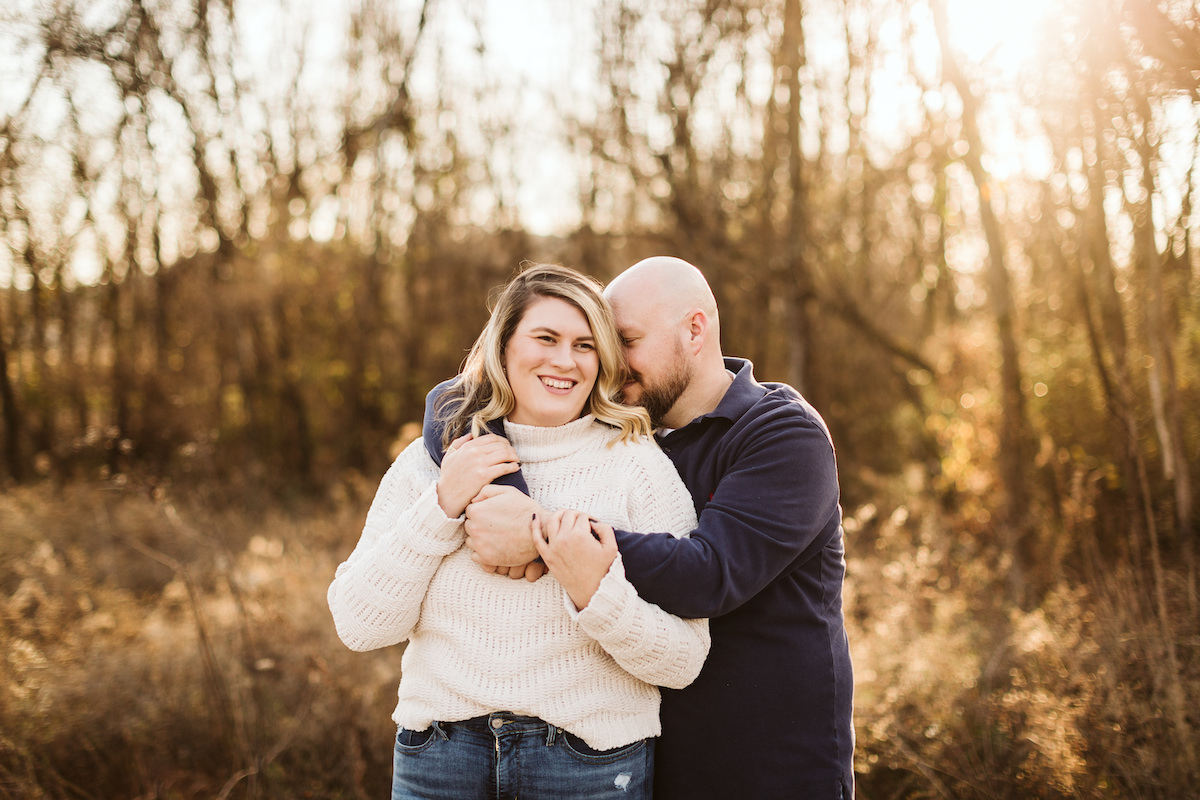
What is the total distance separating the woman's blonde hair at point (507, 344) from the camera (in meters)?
2.14

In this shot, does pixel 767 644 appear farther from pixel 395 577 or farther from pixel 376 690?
pixel 376 690

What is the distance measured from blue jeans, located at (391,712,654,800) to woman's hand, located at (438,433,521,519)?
0.52 meters

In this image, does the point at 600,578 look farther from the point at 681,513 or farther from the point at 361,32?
the point at 361,32

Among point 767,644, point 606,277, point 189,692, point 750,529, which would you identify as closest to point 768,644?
point 767,644

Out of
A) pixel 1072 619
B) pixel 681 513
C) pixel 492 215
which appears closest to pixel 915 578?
pixel 1072 619

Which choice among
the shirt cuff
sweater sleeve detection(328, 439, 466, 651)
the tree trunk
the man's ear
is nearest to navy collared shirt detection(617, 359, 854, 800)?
the shirt cuff

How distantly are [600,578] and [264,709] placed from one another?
307 cm

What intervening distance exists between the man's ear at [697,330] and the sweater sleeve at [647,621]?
0.50 m

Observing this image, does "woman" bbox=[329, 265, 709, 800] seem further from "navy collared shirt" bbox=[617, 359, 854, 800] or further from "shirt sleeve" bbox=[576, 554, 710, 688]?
"navy collared shirt" bbox=[617, 359, 854, 800]

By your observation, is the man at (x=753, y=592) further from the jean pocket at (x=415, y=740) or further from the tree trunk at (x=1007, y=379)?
the tree trunk at (x=1007, y=379)

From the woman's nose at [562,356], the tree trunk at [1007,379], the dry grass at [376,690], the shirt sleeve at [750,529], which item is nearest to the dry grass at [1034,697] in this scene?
the dry grass at [376,690]

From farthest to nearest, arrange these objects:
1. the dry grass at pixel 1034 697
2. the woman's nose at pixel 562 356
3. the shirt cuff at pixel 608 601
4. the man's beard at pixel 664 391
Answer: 1. the dry grass at pixel 1034 697
2. the man's beard at pixel 664 391
3. the woman's nose at pixel 562 356
4. the shirt cuff at pixel 608 601

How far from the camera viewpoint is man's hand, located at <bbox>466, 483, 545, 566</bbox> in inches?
72.1

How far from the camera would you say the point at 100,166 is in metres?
8.88
